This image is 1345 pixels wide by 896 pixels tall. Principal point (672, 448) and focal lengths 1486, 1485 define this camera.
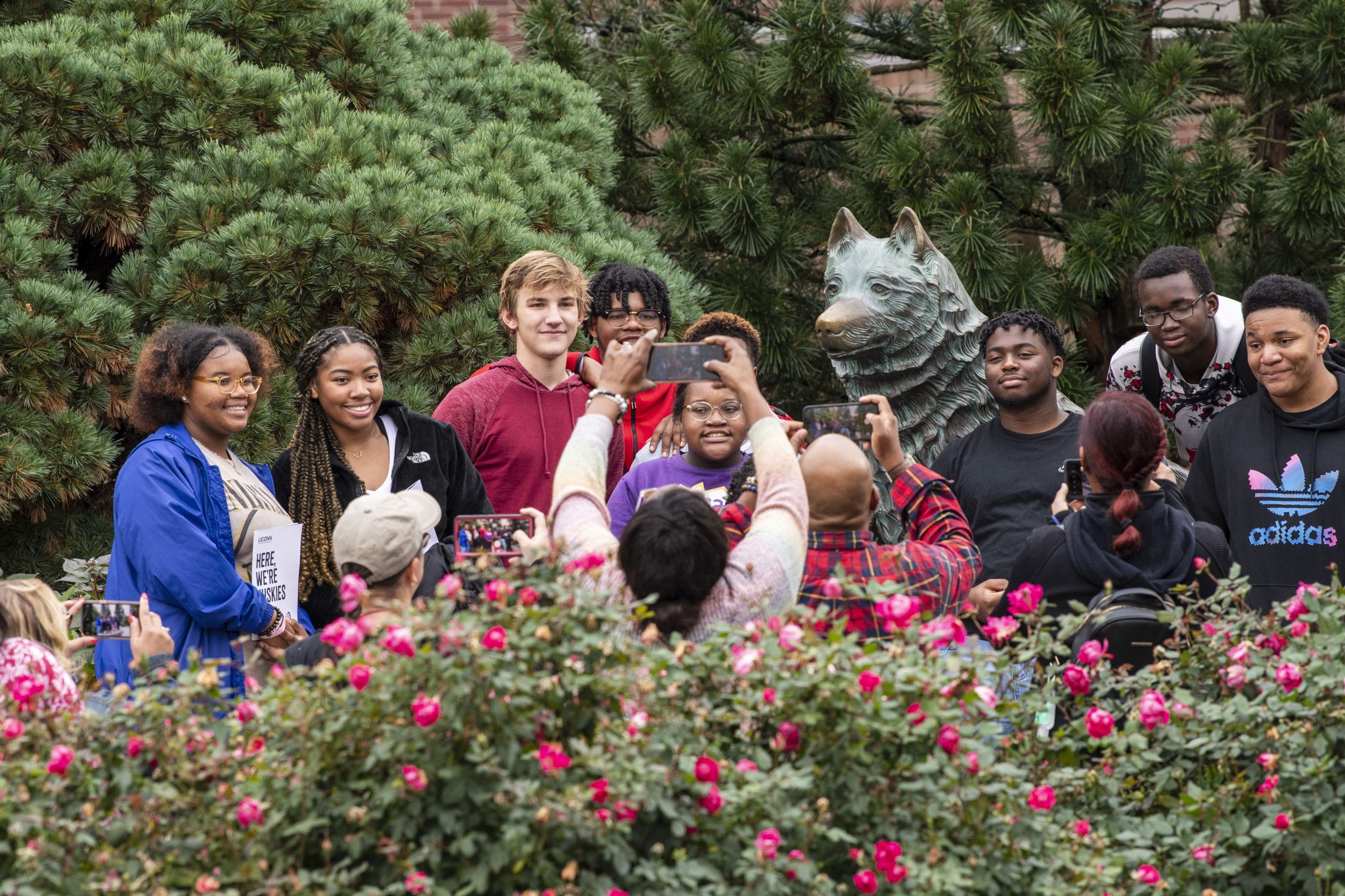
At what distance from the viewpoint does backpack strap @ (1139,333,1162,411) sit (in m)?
5.16

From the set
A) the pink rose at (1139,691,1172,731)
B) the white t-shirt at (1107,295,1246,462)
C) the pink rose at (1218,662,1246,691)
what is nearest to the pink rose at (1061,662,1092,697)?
the pink rose at (1139,691,1172,731)

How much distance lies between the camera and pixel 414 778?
8.02 feet

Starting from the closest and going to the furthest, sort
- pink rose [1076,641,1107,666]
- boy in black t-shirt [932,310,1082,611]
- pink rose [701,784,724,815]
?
pink rose [701,784,724,815] < pink rose [1076,641,1107,666] < boy in black t-shirt [932,310,1082,611]

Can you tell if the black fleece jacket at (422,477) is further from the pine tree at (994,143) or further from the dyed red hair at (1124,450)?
the pine tree at (994,143)

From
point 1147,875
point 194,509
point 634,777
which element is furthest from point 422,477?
point 1147,875

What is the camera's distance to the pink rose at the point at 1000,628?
10.00 ft

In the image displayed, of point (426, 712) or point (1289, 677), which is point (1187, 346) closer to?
point (1289, 677)

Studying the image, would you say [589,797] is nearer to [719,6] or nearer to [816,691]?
[816,691]

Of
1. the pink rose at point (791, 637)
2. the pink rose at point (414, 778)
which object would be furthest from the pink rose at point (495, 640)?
the pink rose at point (791, 637)

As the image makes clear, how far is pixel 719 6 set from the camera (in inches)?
346

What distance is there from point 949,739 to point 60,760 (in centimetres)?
158

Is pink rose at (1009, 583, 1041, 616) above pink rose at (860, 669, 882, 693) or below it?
above

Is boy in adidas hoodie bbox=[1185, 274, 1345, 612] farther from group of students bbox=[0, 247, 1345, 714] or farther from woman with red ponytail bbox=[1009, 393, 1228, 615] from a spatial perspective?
woman with red ponytail bbox=[1009, 393, 1228, 615]

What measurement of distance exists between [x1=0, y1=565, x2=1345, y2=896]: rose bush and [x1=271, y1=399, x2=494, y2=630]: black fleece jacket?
4.71ft
